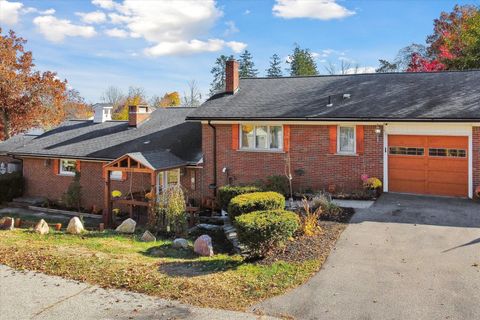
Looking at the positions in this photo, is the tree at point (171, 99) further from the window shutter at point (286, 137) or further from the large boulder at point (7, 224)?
the large boulder at point (7, 224)

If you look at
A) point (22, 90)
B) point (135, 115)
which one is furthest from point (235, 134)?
point (22, 90)

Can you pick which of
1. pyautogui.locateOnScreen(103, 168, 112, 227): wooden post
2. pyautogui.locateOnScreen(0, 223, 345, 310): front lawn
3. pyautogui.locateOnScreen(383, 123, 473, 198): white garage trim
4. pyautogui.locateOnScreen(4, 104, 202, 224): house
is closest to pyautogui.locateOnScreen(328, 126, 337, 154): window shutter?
pyautogui.locateOnScreen(383, 123, 473, 198): white garage trim

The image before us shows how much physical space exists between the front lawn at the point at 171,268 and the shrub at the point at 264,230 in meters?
0.36

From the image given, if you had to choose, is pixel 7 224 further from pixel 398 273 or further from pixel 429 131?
pixel 429 131

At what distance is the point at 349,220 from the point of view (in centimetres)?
1191

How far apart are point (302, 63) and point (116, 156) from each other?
3765 cm

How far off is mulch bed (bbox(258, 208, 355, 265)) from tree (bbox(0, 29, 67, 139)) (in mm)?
24991

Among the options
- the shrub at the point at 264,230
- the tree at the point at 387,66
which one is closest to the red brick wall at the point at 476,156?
the shrub at the point at 264,230

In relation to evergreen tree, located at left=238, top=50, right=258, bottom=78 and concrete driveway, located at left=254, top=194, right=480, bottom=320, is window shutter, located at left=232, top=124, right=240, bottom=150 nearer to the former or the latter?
concrete driveway, located at left=254, top=194, right=480, bottom=320

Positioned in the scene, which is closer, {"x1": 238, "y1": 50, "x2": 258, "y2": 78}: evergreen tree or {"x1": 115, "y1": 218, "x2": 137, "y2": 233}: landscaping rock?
{"x1": 115, "y1": 218, "x2": 137, "y2": 233}: landscaping rock

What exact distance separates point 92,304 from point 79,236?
21.5 feet

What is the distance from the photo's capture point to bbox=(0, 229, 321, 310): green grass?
7.43 meters

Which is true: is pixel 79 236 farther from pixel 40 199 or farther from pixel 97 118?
pixel 97 118

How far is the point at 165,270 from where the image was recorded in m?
8.75
